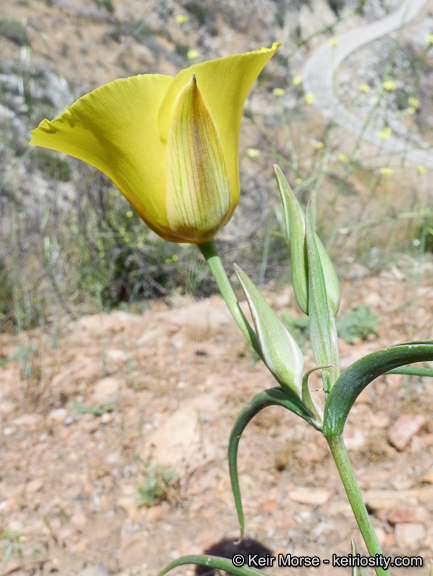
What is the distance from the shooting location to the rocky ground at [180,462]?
4.38 ft

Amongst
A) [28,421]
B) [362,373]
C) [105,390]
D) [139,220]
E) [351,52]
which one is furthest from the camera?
[351,52]

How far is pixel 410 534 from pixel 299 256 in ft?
3.20

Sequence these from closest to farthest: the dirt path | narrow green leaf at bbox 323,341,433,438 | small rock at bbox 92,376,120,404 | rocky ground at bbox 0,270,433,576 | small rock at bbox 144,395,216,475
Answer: narrow green leaf at bbox 323,341,433,438 < rocky ground at bbox 0,270,433,576 < small rock at bbox 144,395,216,475 < small rock at bbox 92,376,120,404 < the dirt path

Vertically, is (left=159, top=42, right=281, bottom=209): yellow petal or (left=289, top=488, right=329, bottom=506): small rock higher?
(left=159, top=42, right=281, bottom=209): yellow petal

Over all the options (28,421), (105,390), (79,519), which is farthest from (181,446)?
(28,421)

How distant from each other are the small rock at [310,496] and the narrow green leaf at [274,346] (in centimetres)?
96

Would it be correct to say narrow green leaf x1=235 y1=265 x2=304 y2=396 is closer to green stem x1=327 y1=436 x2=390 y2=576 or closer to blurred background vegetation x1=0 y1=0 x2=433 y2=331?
green stem x1=327 y1=436 x2=390 y2=576

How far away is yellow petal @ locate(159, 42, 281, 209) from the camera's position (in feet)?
1.98

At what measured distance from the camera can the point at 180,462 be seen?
1569mm

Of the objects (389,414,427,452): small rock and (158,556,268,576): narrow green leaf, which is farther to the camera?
(389,414,427,452): small rock

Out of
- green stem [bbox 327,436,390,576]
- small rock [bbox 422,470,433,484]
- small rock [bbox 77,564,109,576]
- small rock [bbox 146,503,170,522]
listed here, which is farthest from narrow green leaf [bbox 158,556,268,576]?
small rock [bbox 422,470,433,484]

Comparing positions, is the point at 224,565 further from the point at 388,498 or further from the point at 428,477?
the point at 428,477

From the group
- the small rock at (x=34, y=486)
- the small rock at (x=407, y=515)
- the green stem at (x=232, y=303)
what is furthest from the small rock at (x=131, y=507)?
the green stem at (x=232, y=303)

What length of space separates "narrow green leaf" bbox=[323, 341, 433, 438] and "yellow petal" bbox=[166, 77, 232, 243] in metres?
0.28
